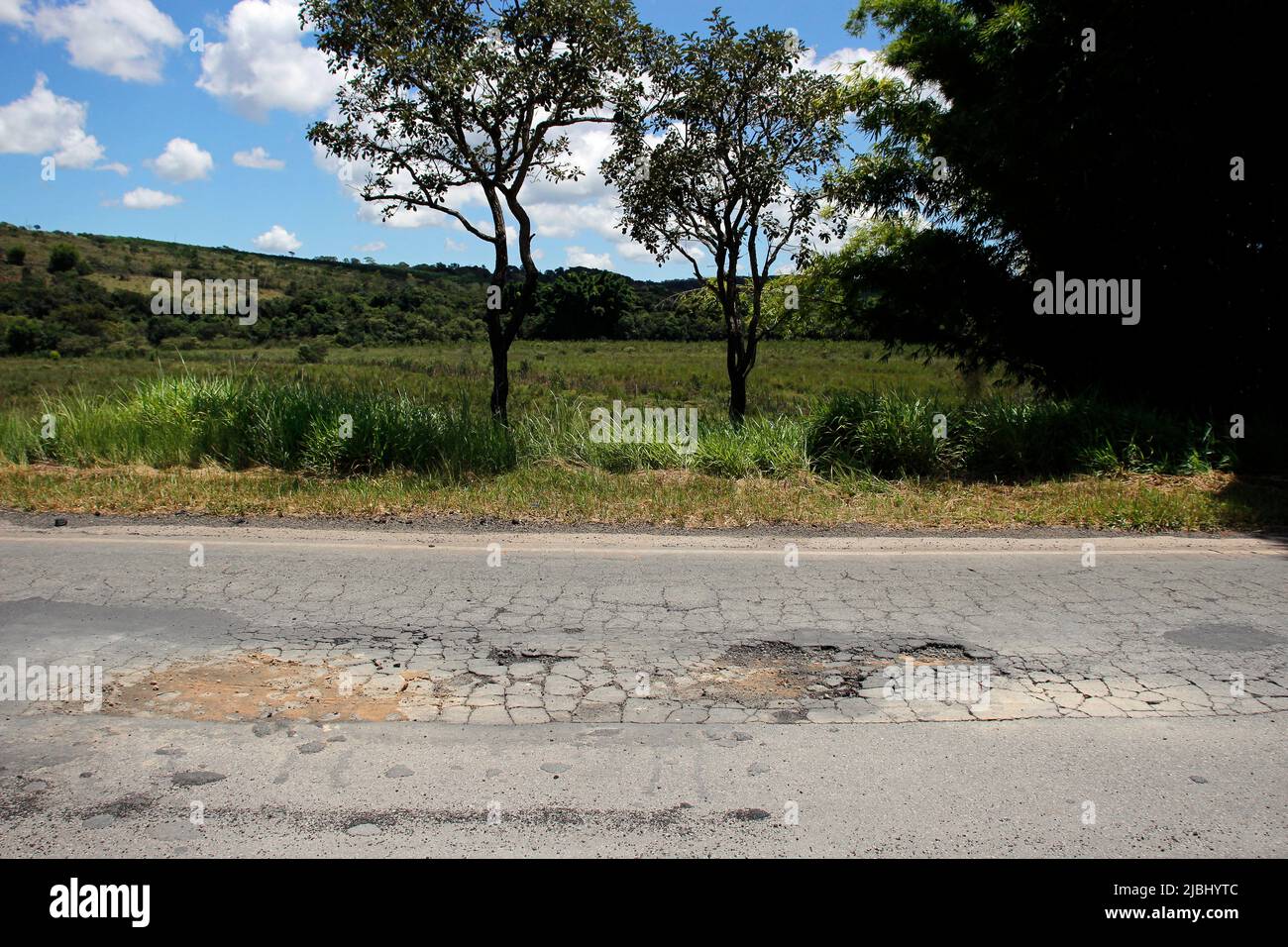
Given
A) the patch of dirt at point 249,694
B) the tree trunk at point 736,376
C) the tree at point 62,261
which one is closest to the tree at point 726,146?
the tree trunk at point 736,376

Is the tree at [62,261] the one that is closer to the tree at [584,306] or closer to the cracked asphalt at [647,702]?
the tree at [584,306]

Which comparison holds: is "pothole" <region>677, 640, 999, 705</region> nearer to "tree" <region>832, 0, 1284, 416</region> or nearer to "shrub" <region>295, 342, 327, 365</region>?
"tree" <region>832, 0, 1284, 416</region>

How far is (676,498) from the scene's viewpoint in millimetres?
9352

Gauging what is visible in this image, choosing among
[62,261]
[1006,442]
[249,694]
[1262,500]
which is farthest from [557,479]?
[62,261]

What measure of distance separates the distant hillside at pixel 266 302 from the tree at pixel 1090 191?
4063cm

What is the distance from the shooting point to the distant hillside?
191 ft

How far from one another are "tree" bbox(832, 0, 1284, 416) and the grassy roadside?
3271 millimetres

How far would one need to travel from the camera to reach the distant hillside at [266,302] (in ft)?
191

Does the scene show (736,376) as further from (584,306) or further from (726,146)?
(584,306)

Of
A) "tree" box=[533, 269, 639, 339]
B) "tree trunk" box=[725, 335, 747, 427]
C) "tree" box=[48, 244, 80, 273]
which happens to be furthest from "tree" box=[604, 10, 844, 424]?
"tree" box=[48, 244, 80, 273]

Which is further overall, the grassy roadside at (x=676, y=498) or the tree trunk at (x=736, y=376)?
the tree trunk at (x=736, y=376)

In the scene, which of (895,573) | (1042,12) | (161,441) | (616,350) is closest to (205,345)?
(616,350)

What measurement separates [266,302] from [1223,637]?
221 feet
